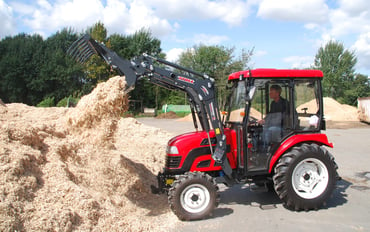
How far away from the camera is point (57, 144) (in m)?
5.54

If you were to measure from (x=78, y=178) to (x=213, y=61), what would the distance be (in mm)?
40300

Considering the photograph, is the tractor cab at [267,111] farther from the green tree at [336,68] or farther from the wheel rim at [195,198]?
Answer: the green tree at [336,68]

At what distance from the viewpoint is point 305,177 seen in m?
5.72

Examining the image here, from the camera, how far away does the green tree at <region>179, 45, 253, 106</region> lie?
3444 centimetres

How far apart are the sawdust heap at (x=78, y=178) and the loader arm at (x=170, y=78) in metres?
0.29

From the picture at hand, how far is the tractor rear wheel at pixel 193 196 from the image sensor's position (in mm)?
5059

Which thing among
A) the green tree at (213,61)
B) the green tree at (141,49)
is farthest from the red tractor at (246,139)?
the green tree at (141,49)

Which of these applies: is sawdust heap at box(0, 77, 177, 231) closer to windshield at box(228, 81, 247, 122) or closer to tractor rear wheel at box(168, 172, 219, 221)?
tractor rear wheel at box(168, 172, 219, 221)

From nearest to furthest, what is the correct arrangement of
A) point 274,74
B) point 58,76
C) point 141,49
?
point 274,74, point 58,76, point 141,49

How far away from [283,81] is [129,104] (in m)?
2.68

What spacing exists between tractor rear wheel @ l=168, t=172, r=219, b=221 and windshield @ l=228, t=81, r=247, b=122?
1223 millimetres

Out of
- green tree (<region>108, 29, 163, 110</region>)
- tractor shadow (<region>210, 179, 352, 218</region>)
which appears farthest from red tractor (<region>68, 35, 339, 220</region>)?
green tree (<region>108, 29, 163, 110</region>)

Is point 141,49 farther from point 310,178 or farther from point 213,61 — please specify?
point 310,178

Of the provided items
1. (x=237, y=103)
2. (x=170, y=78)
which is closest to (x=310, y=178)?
(x=237, y=103)
